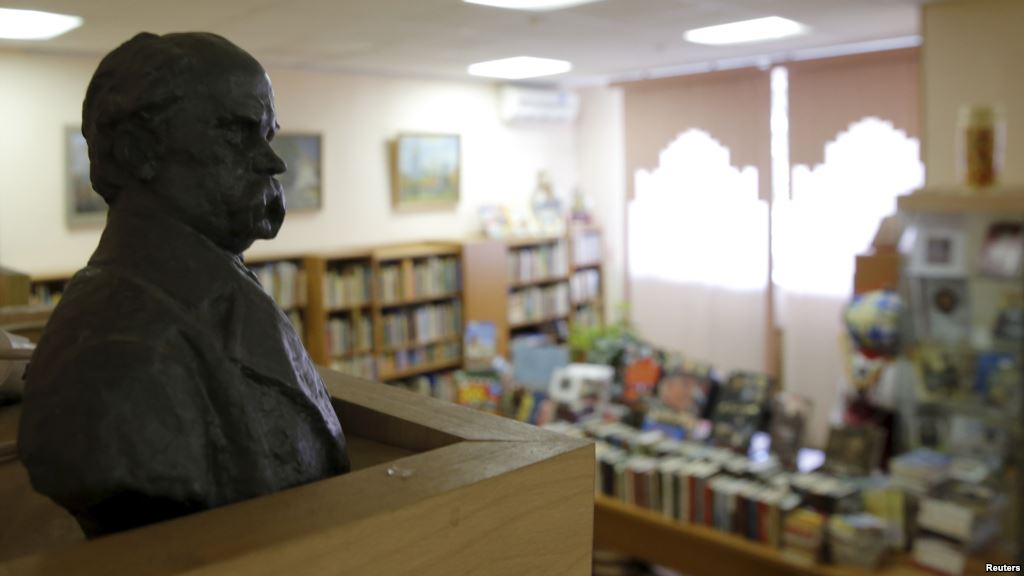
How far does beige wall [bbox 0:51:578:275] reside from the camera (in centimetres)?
462

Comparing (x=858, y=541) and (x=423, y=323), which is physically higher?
(x=423, y=323)

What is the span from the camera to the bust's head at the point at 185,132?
3.10ft

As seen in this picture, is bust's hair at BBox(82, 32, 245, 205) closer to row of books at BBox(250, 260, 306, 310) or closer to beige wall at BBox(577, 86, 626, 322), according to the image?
row of books at BBox(250, 260, 306, 310)

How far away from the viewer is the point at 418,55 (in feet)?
16.8

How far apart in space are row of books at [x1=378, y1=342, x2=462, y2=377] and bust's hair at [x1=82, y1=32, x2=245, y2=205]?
5.09 m

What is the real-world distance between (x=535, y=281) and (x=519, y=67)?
196cm

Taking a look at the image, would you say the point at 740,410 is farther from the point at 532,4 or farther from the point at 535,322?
the point at 535,322

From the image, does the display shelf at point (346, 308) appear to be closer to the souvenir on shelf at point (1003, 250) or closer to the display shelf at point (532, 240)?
the display shelf at point (532, 240)

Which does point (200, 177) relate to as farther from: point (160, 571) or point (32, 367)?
point (160, 571)

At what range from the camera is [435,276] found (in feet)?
20.7

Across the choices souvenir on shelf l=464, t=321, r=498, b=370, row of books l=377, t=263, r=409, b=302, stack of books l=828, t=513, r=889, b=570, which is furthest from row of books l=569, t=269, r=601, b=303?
stack of books l=828, t=513, r=889, b=570

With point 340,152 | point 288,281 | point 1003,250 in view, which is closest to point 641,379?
point 1003,250

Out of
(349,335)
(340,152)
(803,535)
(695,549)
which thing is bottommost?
(695,549)

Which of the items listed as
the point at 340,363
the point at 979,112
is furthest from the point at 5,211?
the point at 979,112
